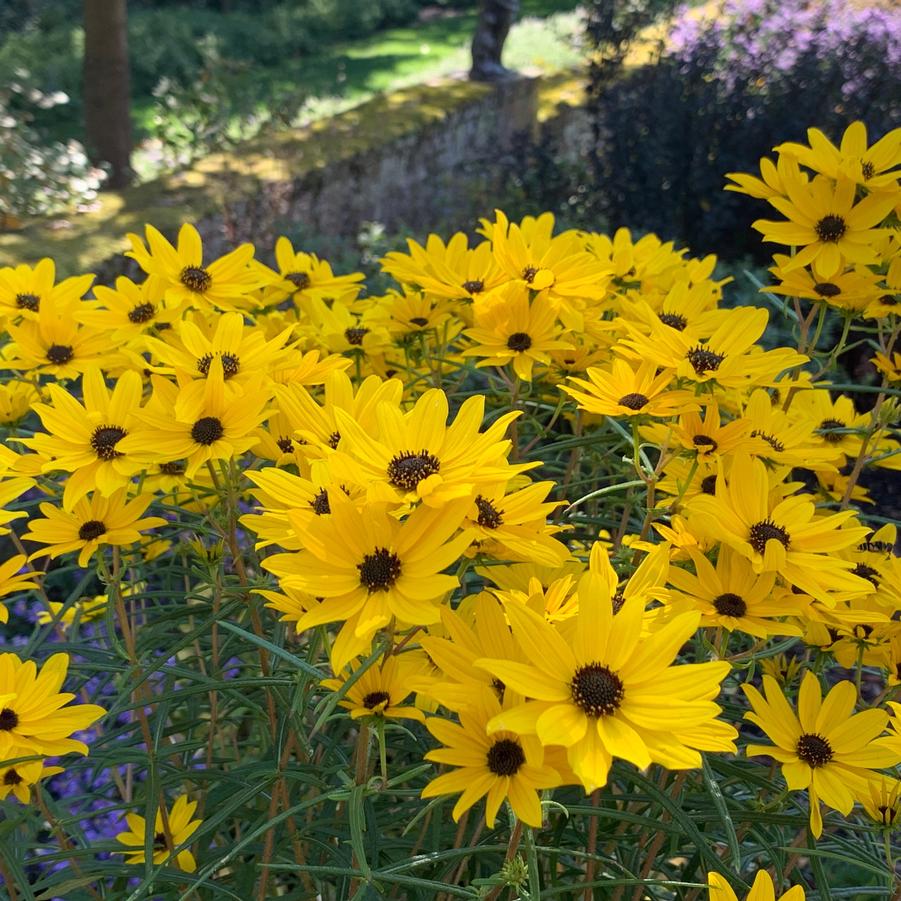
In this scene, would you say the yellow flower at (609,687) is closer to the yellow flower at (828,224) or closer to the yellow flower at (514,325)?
the yellow flower at (514,325)

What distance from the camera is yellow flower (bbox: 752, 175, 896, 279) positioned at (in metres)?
1.20

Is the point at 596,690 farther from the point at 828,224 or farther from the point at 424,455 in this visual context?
the point at 828,224

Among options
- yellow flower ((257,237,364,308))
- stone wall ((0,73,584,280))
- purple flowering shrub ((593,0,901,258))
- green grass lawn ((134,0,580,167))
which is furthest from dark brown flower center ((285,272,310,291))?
green grass lawn ((134,0,580,167))

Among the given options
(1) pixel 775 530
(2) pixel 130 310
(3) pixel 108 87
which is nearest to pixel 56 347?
(2) pixel 130 310

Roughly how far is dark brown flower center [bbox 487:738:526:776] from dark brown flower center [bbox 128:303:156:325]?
87 centimetres

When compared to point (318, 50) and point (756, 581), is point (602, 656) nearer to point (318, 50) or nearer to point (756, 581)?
point (756, 581)

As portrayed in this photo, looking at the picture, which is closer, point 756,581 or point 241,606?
point 756,581

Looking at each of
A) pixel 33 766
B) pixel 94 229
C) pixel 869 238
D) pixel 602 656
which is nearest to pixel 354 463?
pixel 602 656

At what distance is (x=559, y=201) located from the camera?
516 cm

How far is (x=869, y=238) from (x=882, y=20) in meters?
5.92

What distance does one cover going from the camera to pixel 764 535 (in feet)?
3.05

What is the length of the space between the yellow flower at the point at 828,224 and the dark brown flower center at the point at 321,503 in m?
0.73

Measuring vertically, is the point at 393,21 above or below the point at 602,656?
below

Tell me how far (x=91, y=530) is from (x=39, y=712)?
21 centimetres
